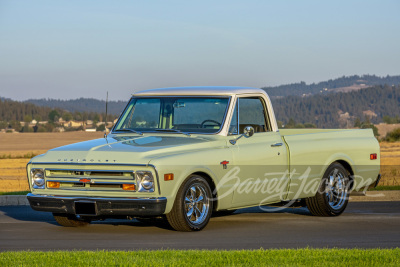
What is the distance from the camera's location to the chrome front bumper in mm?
9820

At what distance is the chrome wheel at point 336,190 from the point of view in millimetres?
12648

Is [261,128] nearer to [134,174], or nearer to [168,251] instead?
[134,174]

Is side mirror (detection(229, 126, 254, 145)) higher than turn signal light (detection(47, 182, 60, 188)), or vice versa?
side mirror (detection(229, 126, 254, 145))

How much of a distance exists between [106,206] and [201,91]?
266 centimetres

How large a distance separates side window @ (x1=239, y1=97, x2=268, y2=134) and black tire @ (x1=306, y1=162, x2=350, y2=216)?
1.44m

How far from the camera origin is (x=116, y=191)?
1000cm

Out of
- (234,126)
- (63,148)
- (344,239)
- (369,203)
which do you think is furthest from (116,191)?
(369,203)

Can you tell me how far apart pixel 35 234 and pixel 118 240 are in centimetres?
141

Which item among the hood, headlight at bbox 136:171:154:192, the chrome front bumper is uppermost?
the hood

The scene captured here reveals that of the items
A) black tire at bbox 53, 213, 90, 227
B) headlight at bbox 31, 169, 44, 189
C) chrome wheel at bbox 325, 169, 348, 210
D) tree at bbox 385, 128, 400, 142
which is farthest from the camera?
tree at bbox 385, 128, 400, 142

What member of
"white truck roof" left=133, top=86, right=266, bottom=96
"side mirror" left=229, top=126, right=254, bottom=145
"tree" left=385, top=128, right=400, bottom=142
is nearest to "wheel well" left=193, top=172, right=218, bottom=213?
"side mirror" left=229, top=126, right=254, bottom=145

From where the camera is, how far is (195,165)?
10.3m

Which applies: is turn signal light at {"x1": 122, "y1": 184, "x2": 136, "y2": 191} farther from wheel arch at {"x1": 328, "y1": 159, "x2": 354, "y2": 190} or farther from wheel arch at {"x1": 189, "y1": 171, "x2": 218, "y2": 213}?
wheel arch at {"x1": 328, "y1": 159, "x2": 354, "y2": 190}

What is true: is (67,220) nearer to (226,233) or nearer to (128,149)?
(128,149)
